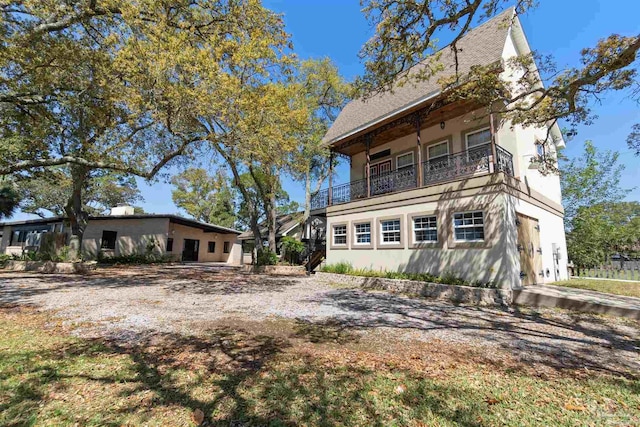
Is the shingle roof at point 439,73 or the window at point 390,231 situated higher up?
the shingle roof at point 439,73

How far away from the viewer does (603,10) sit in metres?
6.41

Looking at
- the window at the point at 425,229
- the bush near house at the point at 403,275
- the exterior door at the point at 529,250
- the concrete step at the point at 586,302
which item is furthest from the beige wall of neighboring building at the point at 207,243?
the concrete step at the point at 586,302

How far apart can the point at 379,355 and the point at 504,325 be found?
3.50 metres

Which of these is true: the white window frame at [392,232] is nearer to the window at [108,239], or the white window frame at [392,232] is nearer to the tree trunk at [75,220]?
the tree trunk at [75,220]

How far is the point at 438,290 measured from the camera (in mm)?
9242

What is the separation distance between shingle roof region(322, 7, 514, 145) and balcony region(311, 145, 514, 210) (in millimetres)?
2554

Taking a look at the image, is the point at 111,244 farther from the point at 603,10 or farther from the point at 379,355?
the point at 603,10

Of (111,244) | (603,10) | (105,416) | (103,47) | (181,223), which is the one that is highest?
(103,47)

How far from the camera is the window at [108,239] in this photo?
23.0 metres

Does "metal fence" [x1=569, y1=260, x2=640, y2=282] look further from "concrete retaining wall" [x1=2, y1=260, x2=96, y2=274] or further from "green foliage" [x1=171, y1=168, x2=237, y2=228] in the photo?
"green foliage" [x1=171, y1=168, x2=237, y2=228]

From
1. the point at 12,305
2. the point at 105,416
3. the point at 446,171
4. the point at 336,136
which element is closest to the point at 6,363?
the point at 105,416

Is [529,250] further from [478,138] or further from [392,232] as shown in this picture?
Answer: [392,232]

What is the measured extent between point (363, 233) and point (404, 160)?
162 inches

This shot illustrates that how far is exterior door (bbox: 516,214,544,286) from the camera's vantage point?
9428mm
